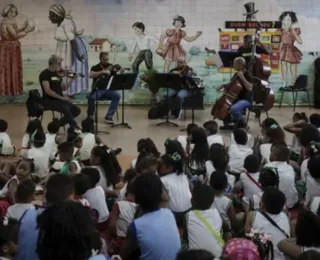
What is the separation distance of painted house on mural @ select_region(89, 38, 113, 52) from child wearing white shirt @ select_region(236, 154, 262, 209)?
690 centimetres

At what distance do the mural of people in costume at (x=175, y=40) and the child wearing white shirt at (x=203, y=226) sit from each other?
25.5ft

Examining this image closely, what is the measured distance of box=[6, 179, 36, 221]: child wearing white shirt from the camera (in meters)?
3.73

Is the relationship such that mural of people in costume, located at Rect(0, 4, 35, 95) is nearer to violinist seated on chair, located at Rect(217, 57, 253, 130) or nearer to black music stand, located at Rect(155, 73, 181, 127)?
black music stand, located at Rect(155, 73, 181, 127)

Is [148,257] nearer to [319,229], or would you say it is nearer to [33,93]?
[319,229]

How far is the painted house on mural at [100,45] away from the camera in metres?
11.1

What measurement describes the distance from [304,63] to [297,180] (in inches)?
261

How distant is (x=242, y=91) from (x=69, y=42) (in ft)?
13.9

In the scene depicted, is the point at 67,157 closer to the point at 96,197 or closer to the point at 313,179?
the point at 96,197

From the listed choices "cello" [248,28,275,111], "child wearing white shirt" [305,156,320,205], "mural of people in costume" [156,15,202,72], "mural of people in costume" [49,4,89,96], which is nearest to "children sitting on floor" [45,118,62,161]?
"child wearing white shirt" [305,156,320,205]

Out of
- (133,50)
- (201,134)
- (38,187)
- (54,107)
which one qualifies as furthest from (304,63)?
(38,187)

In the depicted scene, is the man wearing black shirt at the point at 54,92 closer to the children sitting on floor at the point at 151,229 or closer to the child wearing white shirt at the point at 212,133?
the child wearing white shirt at the point at 212,133

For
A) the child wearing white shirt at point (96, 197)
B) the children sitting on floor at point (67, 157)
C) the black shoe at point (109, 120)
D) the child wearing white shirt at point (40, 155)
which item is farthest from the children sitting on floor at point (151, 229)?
the black shoe at point (109, 120)

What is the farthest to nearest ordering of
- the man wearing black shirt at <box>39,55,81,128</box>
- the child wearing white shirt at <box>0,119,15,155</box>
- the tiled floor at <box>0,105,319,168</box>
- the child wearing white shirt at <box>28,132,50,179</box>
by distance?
the man wearing black shirt at <box>39,55,81,128</box>, the tiled floor at <box>0,105,319,168</box>, the child wearing white shirt at <box>0,119,15,155</box>, the child wearing white shirt at <box>28,132,50,179</box>

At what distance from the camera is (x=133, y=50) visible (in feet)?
36.7
